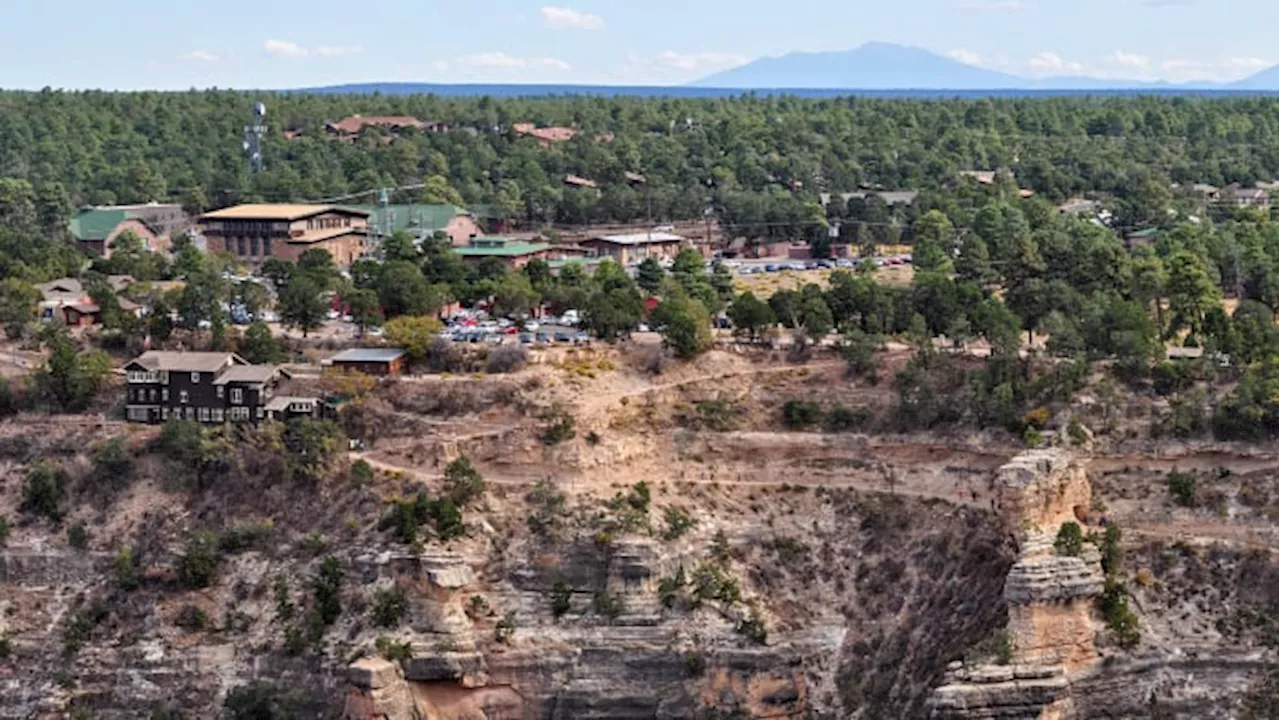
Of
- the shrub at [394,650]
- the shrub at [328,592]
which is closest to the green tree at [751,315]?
the shrub at [328,592]

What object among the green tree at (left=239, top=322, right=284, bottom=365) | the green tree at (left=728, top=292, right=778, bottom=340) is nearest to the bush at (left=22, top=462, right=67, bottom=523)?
the green tree at (left=239, top=322, right=284, bottom=365)

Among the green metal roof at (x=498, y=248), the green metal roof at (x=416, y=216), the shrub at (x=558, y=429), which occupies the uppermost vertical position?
the green metal roof at (x=416, y=216)

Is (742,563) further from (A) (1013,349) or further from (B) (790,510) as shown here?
(A) (1013,349)

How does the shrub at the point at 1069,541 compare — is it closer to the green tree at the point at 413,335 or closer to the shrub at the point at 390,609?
the shrub at the point at 390,609

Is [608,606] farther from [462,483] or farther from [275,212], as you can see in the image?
[275,212]

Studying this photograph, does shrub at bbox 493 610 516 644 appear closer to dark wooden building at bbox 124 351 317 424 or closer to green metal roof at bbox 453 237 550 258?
dark wooden building at bbox 124 351 317 424

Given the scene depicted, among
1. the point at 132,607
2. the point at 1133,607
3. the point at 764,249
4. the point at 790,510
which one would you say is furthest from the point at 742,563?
the point at 764,249
